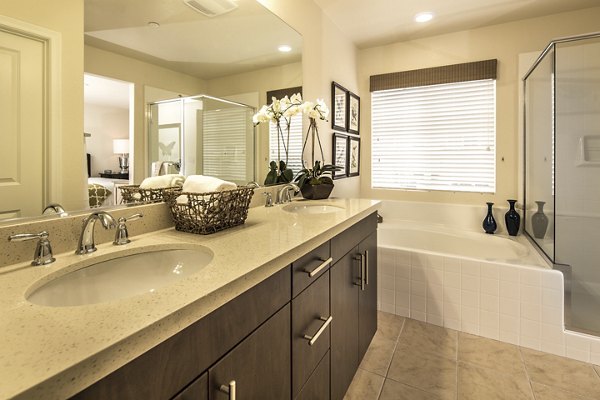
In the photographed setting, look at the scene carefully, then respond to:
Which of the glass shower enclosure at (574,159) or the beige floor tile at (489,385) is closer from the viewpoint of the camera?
the beige floor tile at (489,385)

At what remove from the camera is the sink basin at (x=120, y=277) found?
0.76m

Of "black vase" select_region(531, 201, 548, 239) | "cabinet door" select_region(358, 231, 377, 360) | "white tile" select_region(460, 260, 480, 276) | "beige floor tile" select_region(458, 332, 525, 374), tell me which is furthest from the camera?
"black vase" select_region(531, 201, 548, 239)

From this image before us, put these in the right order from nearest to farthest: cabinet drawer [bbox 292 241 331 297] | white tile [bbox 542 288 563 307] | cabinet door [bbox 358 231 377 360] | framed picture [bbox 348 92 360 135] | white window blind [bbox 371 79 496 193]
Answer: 1. cabinet drawer [bbox 292 241 331 297]
2. cabinet door [bbox 358 231 377 360]
3. white tile [bbox 542 288 563 307]
4. white window blind [bbox 371 79 496 193]
5. framed picture [bbox 348 92 360 135]

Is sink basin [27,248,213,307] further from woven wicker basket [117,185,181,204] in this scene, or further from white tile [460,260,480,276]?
white tile [460,260,480,276]

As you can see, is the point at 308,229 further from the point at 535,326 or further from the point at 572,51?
the point at 572,51

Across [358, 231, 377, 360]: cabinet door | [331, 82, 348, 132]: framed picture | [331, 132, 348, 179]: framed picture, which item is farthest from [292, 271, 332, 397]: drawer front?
[331, 82, 348, 132]: framed picture

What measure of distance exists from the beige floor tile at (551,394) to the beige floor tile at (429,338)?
0.40 metres

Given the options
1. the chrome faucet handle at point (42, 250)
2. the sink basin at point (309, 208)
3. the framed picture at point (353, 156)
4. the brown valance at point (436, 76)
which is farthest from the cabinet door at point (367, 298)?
the brown valance at point (436, 76)

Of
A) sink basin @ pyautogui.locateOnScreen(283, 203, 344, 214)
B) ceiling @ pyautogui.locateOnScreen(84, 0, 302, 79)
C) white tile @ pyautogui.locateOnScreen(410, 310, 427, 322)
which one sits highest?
ceiling @ pyautogui.locateOnScreen(84, 0, 302, 79)

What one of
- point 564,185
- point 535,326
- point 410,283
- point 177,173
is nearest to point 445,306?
point 410,283

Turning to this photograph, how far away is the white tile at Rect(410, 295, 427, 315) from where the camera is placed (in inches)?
91.0

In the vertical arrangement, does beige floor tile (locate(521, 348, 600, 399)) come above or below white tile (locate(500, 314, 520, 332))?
below

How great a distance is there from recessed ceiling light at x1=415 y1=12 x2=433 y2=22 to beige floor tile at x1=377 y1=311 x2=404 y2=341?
2428 mm

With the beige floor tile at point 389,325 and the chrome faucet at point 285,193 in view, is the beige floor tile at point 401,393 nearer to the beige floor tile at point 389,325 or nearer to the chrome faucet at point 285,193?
A: the beige floor tile at point 389,325
